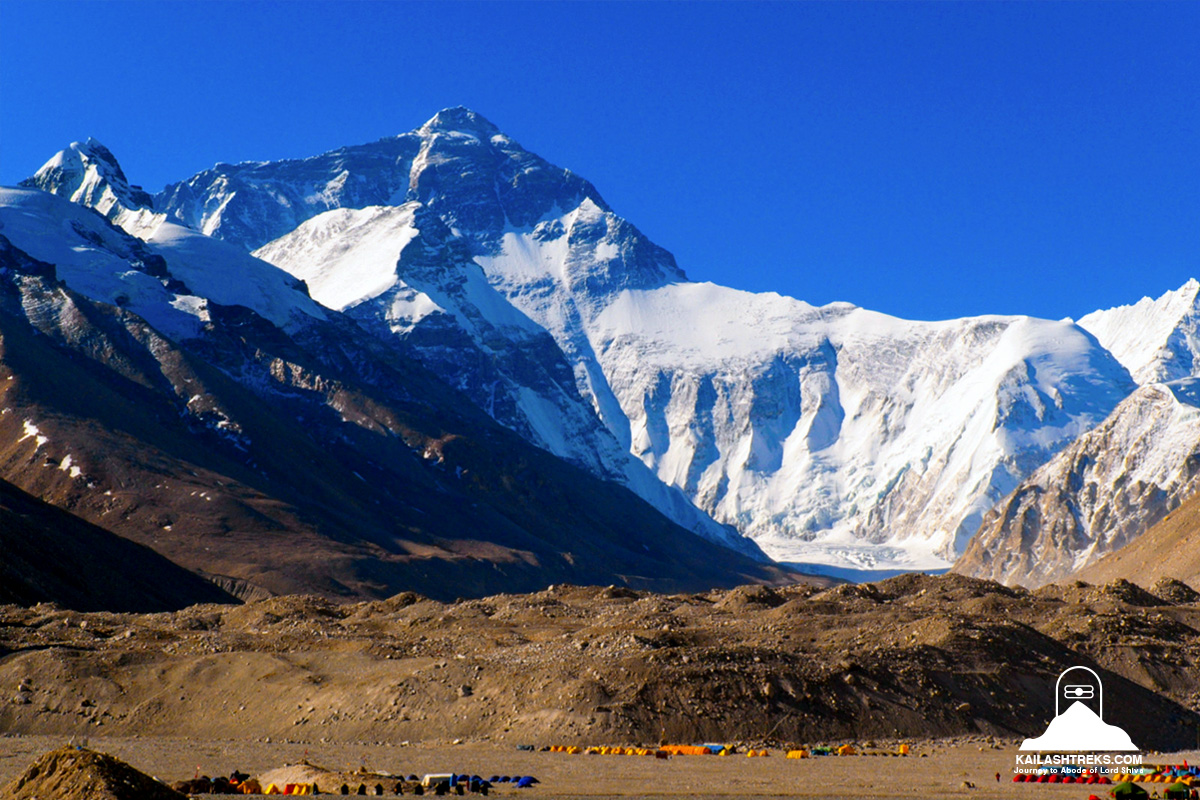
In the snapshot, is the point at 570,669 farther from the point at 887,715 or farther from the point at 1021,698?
the point at 1021,698

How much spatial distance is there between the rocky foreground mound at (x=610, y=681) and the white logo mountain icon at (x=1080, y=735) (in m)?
1.21

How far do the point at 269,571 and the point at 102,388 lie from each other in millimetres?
51456

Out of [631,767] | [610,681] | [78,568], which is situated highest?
[78,568]

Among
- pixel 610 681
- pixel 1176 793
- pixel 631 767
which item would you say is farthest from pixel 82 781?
pixel 1176 793

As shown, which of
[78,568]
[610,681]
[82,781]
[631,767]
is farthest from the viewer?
[78,568]

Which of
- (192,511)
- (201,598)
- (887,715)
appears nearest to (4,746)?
(887,715)

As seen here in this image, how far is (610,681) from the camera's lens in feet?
180

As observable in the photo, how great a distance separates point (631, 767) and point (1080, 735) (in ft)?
62.0

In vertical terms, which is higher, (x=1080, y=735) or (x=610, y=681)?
(x=610, y=681)

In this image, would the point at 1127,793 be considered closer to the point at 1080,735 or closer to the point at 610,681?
the point at 1080,735

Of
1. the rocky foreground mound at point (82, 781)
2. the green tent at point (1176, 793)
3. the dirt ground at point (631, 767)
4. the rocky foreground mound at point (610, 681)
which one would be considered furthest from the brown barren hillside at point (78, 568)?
the green tent at point (1176, 793)

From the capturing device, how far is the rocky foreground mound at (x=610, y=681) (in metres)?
53.9

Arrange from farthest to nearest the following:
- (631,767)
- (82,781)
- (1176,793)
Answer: (631,767)
(1176,793)
(82,781)

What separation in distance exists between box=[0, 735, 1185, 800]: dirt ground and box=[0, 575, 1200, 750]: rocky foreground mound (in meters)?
2.28
